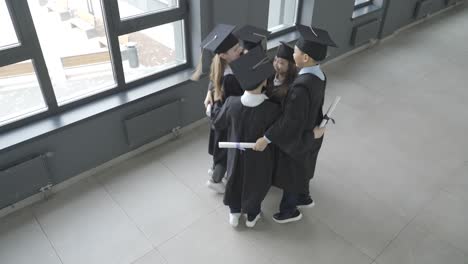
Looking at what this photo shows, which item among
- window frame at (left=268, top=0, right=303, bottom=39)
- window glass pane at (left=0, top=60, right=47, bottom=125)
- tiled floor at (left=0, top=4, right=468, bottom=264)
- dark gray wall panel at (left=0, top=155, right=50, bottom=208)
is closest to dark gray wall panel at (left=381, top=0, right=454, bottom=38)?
window frame at (left=268, top=0, right=303, bottom=39)

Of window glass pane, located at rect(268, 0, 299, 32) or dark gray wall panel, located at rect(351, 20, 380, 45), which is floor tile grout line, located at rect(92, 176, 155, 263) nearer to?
window glass pane, located at rect(268, 0, 299, 32)

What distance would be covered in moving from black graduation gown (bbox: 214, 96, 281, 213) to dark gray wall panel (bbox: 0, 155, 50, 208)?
1480 millimetres

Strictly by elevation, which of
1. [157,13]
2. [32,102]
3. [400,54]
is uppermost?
[157,13]

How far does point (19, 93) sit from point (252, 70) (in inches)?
74.8

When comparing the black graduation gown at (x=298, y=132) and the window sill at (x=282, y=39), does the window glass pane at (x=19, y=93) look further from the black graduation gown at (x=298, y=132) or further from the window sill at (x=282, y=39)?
the window sill at (x=282, y=39)

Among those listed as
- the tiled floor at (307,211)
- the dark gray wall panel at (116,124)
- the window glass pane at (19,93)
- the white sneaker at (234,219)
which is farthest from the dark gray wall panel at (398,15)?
the window glass pane at (19,93)

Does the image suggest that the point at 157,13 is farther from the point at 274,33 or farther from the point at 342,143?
the point at 342,143

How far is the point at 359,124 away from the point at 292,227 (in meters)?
1.72

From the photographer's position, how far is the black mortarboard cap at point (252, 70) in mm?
2096

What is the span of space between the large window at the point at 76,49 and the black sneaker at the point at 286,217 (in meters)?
1.76

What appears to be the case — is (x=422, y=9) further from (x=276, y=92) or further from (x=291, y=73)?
(x=276, y=92)

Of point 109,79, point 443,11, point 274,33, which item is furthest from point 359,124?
point 443,11

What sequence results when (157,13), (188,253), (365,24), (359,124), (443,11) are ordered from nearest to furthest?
(188,253)
(157,13)
(359,124)
(365,24)
(443,11)

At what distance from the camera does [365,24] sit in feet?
17.5
